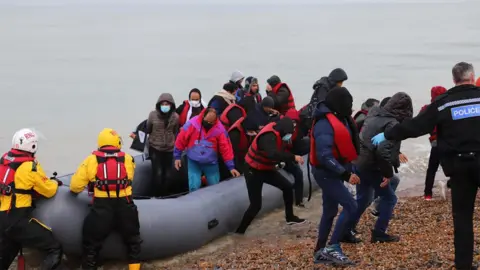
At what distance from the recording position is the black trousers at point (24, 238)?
456 centimetres

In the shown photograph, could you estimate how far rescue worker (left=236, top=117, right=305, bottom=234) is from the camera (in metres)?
5.30

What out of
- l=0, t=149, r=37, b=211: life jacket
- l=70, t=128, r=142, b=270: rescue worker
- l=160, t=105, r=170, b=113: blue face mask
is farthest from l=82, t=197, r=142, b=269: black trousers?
l=160, t=105, r=170, b=113: blue face mask

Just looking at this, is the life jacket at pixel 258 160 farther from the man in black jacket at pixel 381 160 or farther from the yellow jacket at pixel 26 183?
the yellow jacket at pixel 26 183

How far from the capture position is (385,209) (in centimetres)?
483

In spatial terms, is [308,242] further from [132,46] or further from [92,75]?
[132,46]

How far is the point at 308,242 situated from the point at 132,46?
27.8m

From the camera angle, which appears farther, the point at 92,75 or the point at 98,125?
the point at 92,75

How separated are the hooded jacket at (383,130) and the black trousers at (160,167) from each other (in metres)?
2.26

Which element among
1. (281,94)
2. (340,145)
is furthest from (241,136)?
(340,145)

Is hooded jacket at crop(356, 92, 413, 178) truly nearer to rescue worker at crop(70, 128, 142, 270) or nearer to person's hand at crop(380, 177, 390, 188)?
person's hand at crop(380, 177, 390, 188)

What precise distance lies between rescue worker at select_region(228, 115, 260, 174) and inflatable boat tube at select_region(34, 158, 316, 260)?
0.26 metres

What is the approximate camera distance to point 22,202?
15.1 feet

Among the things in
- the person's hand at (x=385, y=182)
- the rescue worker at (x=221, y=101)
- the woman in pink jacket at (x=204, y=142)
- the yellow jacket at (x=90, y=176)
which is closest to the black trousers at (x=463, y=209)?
the person's hand at (x=385, y=182)

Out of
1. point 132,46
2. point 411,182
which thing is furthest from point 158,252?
point 132,46
